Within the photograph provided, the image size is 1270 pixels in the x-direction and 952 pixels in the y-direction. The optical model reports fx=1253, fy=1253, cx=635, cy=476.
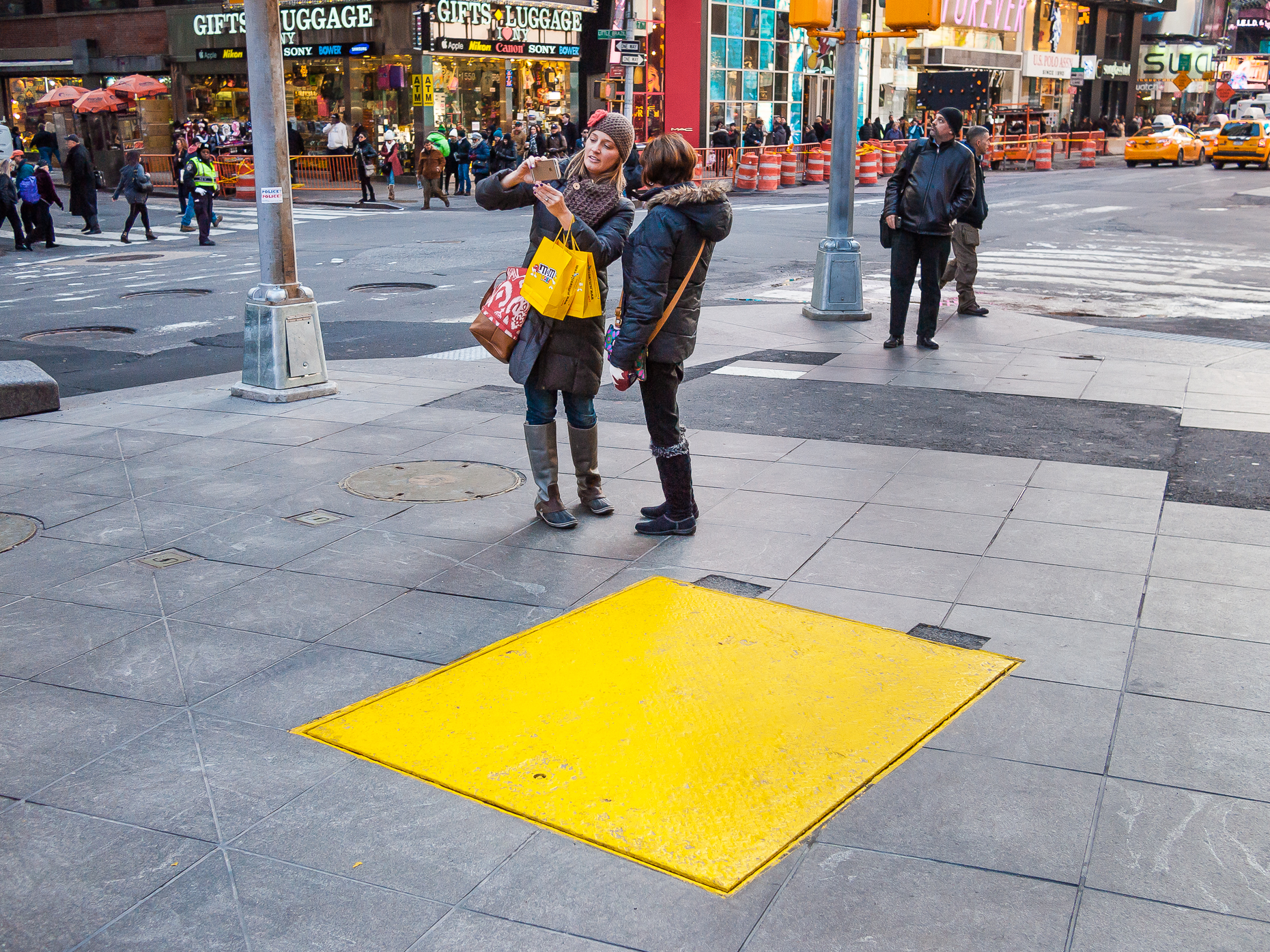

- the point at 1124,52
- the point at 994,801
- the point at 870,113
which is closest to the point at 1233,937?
the point at 994,801

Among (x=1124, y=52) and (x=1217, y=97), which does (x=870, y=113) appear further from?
(x=1217, y=97)

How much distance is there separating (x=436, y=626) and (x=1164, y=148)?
49406mm

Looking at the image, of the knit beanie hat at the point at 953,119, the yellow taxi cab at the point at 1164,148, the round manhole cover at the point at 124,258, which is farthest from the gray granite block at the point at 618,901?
the yellow taxi cab at the point at 1164,148

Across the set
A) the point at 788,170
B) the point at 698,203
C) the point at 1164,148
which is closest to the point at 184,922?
the point at 698,203

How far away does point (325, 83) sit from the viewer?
38188 millimetres

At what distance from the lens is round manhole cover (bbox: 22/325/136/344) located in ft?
42.1

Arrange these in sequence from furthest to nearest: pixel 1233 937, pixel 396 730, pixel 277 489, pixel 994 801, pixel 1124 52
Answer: pixel 1124 52 < pixel 277 489 < pixel 396 730 < pixel 994 801 < pixel 1233 937

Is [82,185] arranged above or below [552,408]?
above

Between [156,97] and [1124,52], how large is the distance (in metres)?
63.4

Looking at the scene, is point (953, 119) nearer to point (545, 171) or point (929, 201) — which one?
point (929, 201)

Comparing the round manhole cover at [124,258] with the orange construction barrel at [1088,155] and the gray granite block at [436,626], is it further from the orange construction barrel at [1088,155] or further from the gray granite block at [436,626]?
the orange construction barrel at [1088,155]

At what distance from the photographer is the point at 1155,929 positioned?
3.08 meters

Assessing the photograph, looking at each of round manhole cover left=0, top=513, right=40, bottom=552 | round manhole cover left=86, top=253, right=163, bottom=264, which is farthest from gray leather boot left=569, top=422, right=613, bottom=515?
round manhole cover left=86, top=253, right=163, bottom=264

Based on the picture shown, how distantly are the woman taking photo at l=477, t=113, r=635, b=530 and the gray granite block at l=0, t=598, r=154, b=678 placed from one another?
6.74ft
